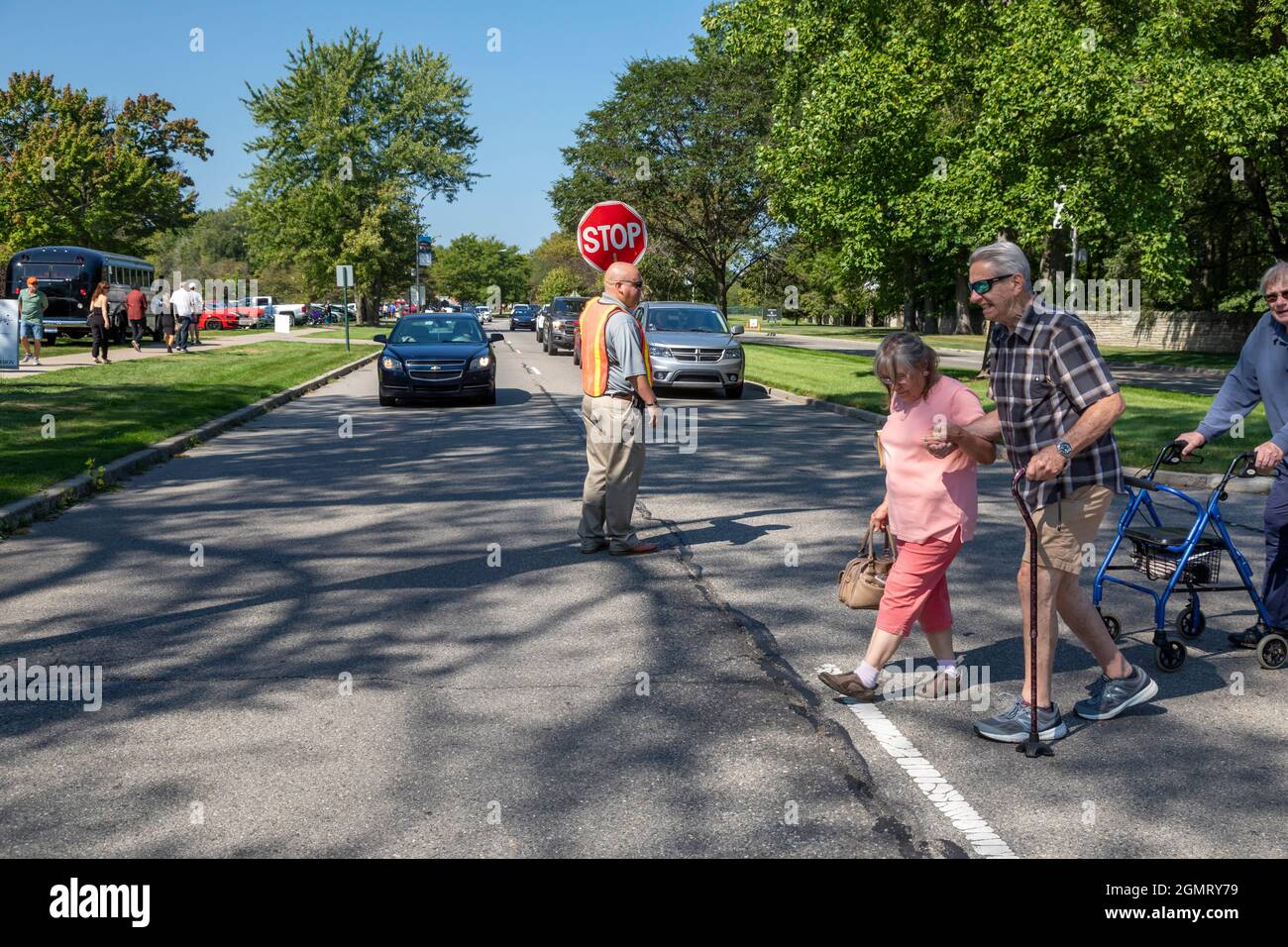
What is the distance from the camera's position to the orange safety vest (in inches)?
330

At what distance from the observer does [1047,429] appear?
15.4ft

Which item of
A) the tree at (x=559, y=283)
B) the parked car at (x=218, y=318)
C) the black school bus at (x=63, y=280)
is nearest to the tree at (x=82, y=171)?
the parked car at (x=218, y=318)

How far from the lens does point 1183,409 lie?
62.8 feet

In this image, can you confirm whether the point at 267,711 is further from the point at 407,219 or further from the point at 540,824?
the point at 407,219

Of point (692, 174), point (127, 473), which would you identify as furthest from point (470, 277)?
point (127, 473)

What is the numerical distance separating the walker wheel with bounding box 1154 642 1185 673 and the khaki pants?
12.1ft

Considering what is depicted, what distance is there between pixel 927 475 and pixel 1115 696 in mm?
1208

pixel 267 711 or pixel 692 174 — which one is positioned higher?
pixel 692 174

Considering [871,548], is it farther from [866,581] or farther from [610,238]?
[610,238]

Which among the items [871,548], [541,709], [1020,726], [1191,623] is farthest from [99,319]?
[1020,726]

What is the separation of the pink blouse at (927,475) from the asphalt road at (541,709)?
81 centimetres

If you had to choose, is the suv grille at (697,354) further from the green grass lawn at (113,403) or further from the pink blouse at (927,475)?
the pink blouse at (927,475)
